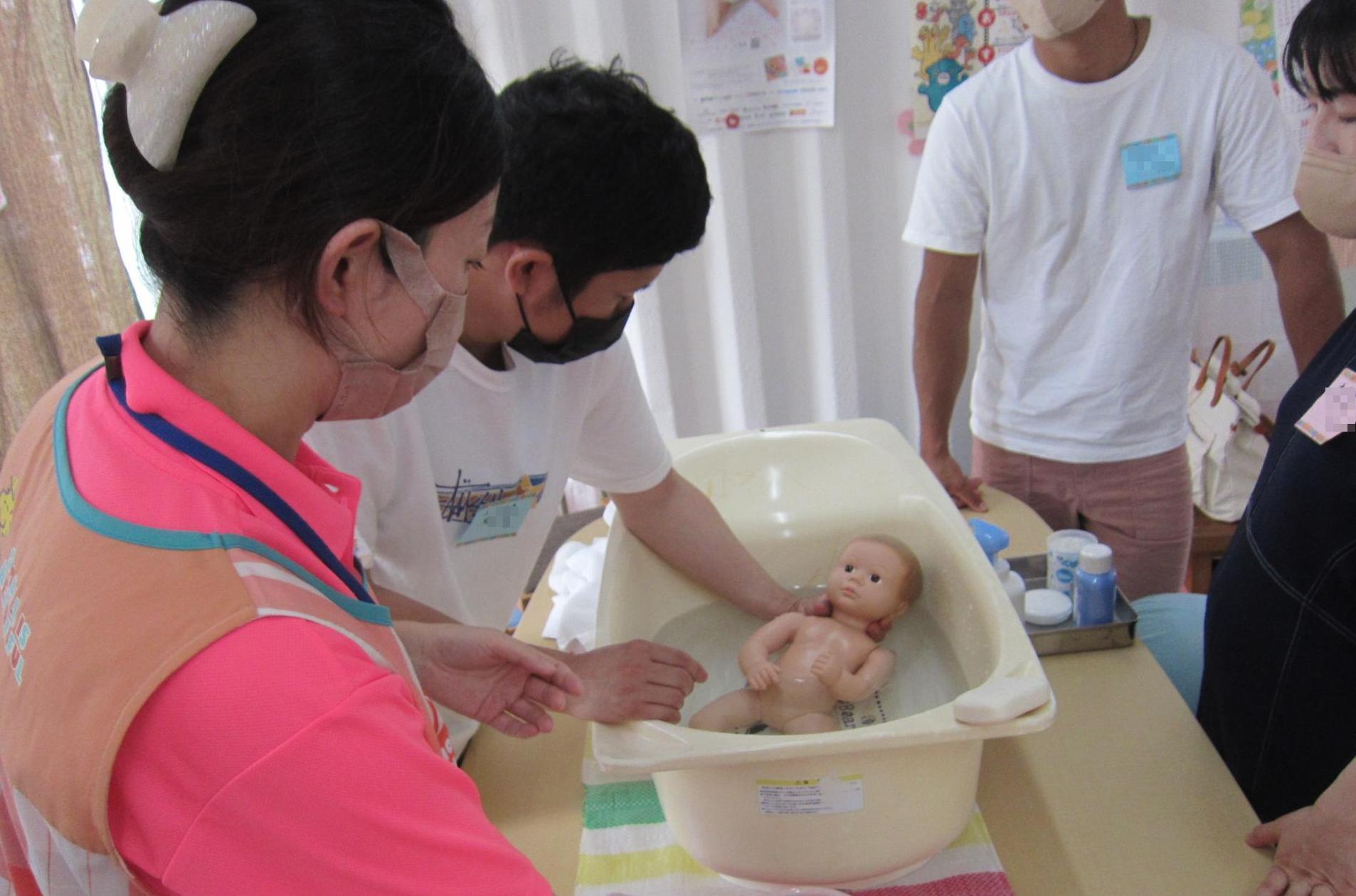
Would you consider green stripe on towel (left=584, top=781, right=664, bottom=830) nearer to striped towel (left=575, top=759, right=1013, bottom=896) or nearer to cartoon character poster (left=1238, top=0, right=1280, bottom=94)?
striped towel (left=575, top=759, right=1013, bottom=896)

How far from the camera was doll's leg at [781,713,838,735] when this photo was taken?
4.87 ft

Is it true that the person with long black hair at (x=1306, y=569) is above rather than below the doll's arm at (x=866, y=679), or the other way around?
above

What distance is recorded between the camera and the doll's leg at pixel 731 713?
148 cm

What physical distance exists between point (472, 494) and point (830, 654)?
0.66m

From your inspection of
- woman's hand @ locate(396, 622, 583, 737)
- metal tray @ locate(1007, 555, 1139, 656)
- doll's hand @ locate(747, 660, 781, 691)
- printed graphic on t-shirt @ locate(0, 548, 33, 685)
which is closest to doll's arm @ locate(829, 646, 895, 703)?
doll's hand @ locate(747, 660, 781, 691)

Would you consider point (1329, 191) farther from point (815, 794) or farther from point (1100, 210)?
point (815, 794)

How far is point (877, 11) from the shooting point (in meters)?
2.62

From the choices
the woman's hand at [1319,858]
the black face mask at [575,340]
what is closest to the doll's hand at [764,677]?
the black face mask at [575,340]

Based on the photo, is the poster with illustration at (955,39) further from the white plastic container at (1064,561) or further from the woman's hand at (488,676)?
the woman's hand at (488,676)

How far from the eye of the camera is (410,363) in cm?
85

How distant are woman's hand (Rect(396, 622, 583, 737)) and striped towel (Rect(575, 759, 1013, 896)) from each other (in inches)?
5.1

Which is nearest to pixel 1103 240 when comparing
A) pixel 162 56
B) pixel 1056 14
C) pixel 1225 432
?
pixel 1056 14

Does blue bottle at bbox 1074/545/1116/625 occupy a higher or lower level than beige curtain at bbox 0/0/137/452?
lower

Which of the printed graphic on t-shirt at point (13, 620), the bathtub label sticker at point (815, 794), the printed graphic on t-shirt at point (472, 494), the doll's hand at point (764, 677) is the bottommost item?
the doll's hand at point (764, 677)
